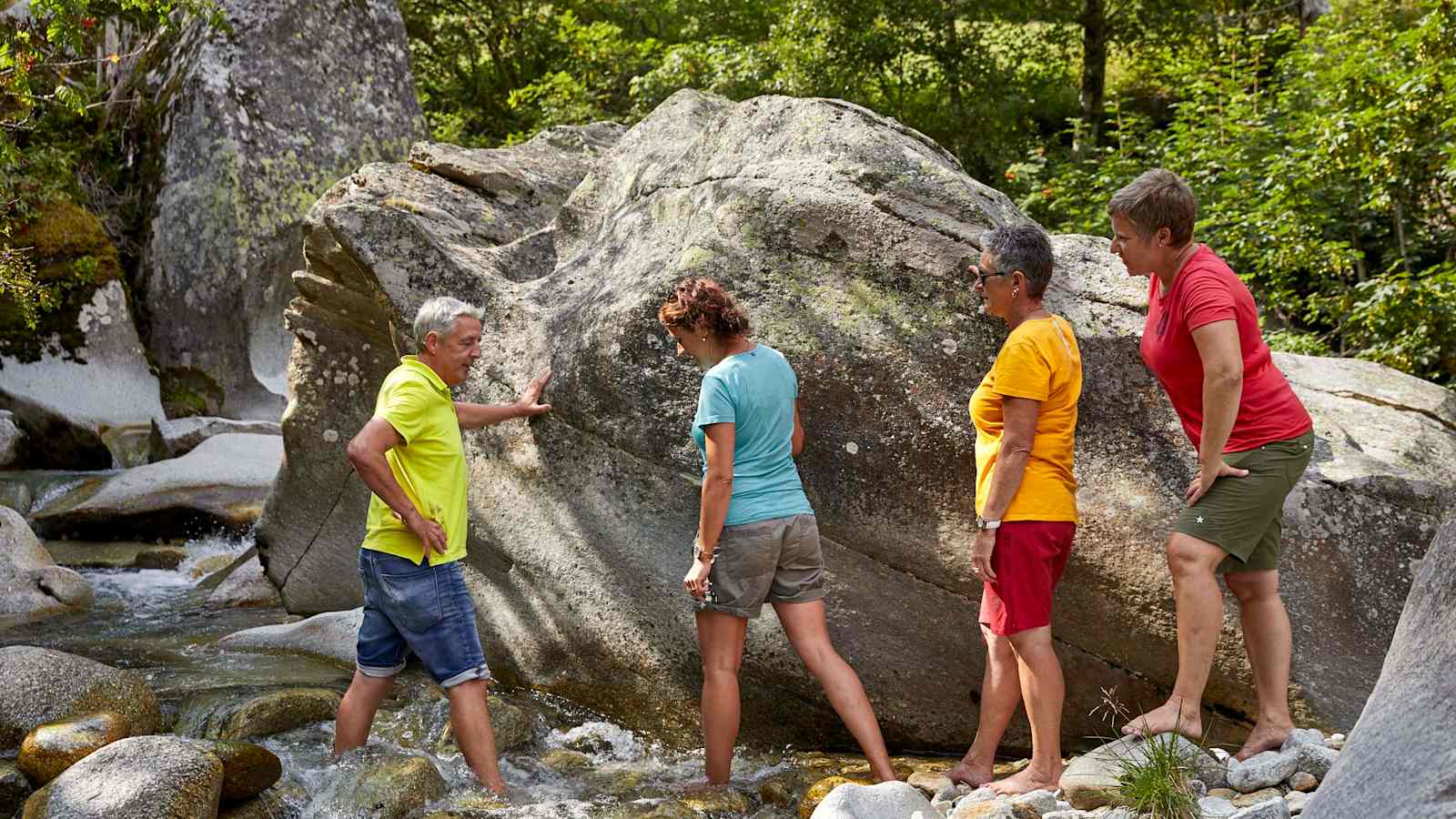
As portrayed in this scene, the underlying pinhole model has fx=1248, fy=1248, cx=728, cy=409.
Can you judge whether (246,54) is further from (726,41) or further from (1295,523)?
(1295,523)

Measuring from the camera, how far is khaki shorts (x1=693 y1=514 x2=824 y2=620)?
4.71 metres

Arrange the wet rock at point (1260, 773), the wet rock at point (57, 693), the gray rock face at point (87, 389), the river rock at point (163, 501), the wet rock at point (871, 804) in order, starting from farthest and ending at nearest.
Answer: the gray rock face at point (87, 389)
the river rock at point (163, 501)
the wet rock at point (57, 693)
the wet rock at point (1260, 773)
the wet rock at point (871, 804)

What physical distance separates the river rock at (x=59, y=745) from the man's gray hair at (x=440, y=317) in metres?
2.01

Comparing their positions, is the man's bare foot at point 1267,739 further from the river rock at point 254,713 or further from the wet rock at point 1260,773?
the river rock at point 254,713

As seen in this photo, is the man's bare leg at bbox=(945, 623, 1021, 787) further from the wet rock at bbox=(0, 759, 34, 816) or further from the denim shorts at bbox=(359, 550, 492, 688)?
the wet rock at bbox=(0, 759, 34, 816)

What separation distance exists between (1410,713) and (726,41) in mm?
13425

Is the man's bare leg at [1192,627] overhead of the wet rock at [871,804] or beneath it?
overhead

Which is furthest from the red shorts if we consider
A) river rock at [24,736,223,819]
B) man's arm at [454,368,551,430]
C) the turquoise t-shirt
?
river rock at [24,736,223,819]

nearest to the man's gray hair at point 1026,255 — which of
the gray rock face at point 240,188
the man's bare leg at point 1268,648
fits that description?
the man's bare leg at point 1268,648

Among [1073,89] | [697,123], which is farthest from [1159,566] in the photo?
[1073,89]

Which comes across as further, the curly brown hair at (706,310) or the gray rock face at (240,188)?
the gray rock face at (240,188)

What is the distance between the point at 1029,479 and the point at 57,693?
4.18 metres

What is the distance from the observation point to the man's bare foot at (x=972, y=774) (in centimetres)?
468

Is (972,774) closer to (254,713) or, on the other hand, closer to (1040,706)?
(1040,706)
